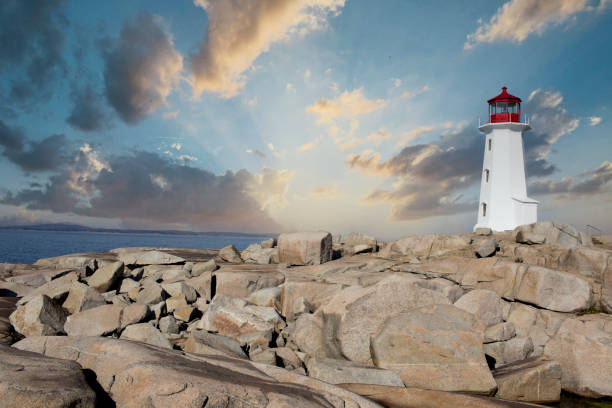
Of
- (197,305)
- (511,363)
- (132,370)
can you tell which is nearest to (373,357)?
(511,363)

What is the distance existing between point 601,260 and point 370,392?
12646mm

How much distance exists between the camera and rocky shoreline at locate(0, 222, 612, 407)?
4145mm

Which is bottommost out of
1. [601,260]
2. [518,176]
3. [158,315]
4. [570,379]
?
[570,379]

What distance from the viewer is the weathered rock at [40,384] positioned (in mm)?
3357

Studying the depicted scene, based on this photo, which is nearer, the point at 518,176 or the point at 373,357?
the point at 373,357

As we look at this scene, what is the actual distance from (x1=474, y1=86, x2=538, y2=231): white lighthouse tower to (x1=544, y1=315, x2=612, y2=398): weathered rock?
21348 millimetres

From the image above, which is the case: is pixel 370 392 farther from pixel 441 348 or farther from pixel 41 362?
pixel 41 362

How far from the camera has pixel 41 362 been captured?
4301 millimetres

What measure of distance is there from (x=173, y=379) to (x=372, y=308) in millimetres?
5230

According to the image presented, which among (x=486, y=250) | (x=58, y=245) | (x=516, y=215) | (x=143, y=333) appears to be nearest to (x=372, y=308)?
(x=143, y=333)

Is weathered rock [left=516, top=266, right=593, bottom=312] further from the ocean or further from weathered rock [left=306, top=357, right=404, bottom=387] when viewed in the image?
the ocean

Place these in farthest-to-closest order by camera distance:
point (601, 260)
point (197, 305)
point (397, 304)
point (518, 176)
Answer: point (518, 176) → point (601, 260) → point (197, 305) → point (397, 304)

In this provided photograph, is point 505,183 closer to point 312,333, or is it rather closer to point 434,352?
point 434,352

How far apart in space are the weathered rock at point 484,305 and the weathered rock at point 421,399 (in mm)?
4934
